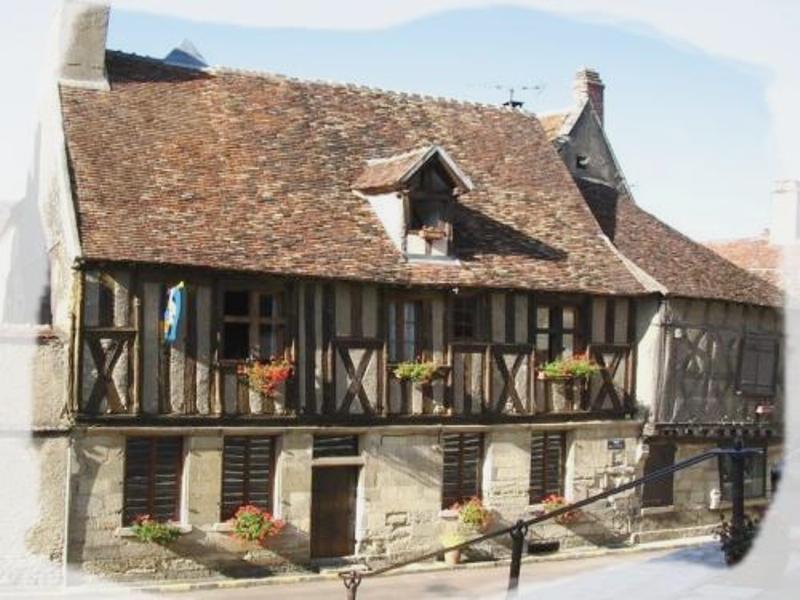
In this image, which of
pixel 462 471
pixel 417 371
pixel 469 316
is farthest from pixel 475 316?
pixel 462 471

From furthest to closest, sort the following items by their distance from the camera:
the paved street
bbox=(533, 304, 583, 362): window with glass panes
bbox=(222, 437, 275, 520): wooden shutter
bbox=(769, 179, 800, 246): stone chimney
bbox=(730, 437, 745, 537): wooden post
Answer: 1. bbox=(769, 179, 800, 246): stone chimney
2. bbox=(533, 304, 583, 362): window with glass panes
3. bbox=(222, 437, 275, 520): wooden shutter
4. the paved street
5. bbox=(730, 437, 745, 537): wooden post

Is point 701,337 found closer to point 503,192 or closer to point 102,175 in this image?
point 503,192

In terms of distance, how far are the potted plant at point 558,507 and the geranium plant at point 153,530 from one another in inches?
225

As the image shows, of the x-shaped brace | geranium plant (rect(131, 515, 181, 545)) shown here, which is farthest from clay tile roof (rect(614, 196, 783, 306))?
the x-shaped brace

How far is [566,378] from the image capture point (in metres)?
17.0

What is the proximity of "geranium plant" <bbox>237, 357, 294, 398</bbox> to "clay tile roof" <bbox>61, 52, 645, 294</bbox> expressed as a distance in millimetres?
1182

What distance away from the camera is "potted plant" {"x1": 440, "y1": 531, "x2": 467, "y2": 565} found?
1598cm

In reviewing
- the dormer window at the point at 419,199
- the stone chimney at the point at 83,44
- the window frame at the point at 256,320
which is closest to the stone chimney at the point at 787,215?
the dormer window at the point at 419,199

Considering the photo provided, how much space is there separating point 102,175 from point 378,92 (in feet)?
18.9

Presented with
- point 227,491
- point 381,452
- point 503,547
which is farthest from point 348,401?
point 503,547

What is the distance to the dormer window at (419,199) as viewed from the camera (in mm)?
16188

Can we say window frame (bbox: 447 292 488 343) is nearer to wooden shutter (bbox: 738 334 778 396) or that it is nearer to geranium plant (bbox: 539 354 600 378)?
geranium plant (bbox: 539 354 600 378)

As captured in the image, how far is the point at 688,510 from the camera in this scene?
18.9 m

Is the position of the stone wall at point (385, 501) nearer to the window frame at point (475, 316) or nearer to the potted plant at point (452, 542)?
the potted plant at point (452, 542)
